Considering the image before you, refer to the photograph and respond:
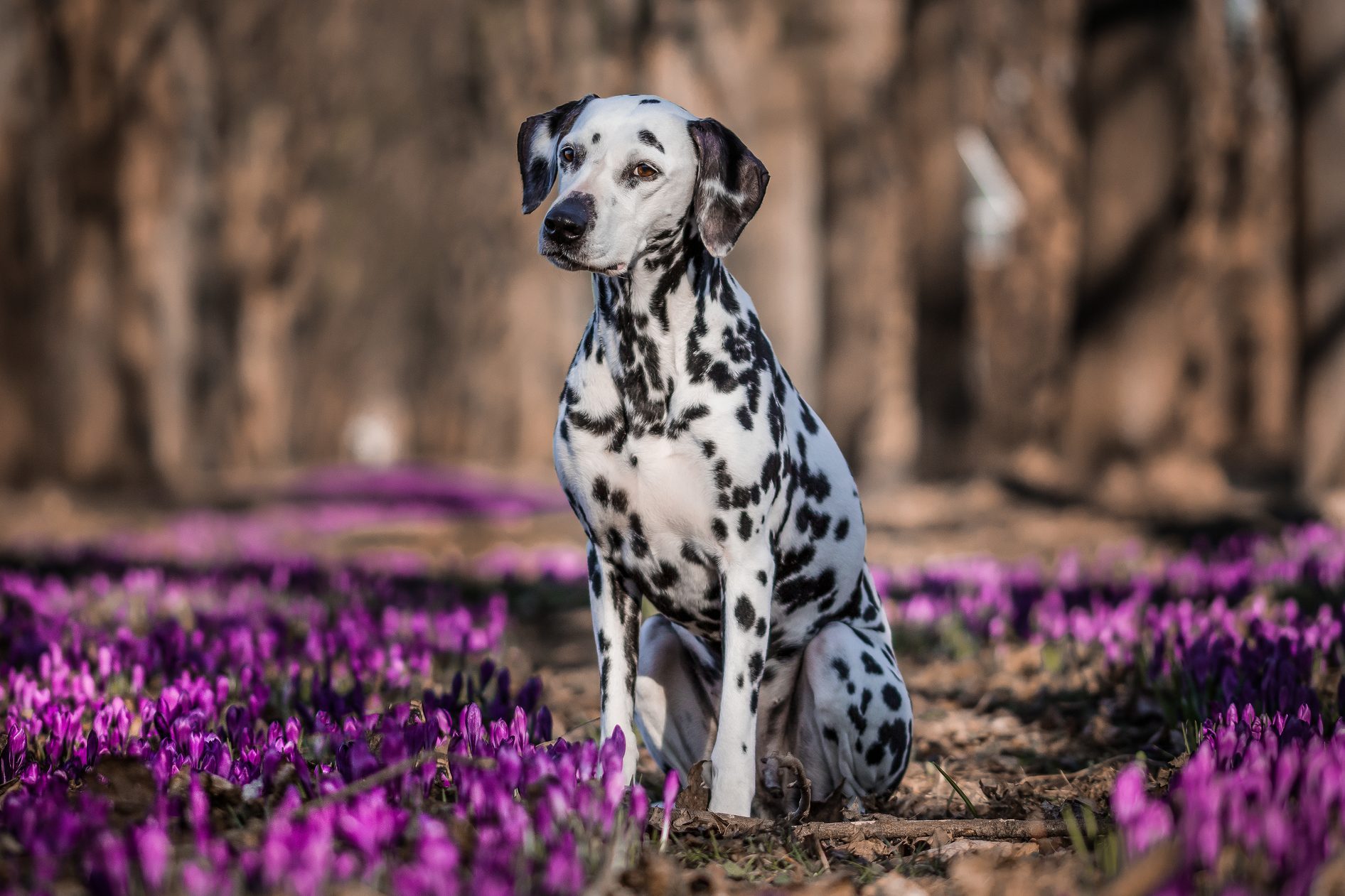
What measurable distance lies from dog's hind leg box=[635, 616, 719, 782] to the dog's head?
138 cm

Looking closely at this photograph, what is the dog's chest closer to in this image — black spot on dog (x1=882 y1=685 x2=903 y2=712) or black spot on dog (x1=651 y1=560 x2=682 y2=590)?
black spot on dog (x1=651 y1=560 x2=682 y2=590)

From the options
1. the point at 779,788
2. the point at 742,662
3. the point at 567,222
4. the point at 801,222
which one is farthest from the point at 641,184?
the point at 801,222

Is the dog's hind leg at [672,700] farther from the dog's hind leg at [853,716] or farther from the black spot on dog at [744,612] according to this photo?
the black spot on dog at [744,612]

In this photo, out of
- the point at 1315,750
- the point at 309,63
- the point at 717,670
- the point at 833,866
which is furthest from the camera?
the point at 309,63

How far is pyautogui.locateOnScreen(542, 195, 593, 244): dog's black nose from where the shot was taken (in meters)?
3.46

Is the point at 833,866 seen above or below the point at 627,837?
below

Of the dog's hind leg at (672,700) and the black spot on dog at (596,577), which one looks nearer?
the black spot on dog at (596,577)

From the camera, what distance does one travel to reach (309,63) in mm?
31953

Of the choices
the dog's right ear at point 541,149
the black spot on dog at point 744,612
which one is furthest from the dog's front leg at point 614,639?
the dog's right ear at point 541,149

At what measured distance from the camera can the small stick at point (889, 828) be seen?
309 centimetres

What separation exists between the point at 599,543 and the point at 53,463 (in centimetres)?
1394

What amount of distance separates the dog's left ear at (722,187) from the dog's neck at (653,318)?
127 mm

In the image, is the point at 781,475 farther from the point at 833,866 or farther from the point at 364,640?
the point at 364,640

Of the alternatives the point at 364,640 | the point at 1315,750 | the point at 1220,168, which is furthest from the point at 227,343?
the point at 1315,750
